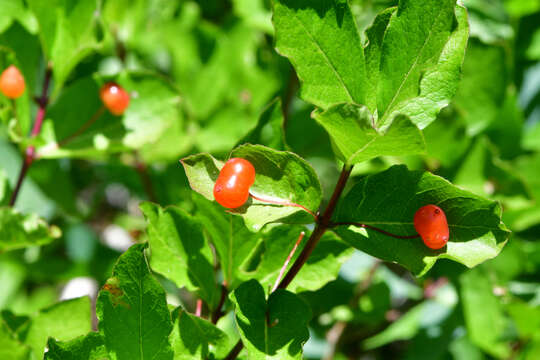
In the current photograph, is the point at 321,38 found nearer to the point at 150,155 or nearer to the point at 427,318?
the point at 150,155

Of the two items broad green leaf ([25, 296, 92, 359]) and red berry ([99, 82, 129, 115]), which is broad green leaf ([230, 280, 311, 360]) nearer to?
broad green leaf ([25, 296, 92, 359])

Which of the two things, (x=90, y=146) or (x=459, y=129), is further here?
Result: (x=459, y=129)

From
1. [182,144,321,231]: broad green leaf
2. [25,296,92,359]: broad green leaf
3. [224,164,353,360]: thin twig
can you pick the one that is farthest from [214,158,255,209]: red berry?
[25,296,92,359]: broad green leaf

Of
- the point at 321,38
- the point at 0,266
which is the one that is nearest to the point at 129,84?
the point at 321,38

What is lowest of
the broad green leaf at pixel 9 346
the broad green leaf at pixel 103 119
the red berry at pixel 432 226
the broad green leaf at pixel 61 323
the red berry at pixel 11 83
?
the broad green leaf at pixel 61 323

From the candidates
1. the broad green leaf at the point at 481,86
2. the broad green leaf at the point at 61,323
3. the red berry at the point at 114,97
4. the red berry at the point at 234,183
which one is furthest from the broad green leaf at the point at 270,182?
the broad green leaf at the point at 481,86

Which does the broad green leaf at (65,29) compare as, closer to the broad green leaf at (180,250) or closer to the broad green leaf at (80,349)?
the broad green leaf at (180,250)
